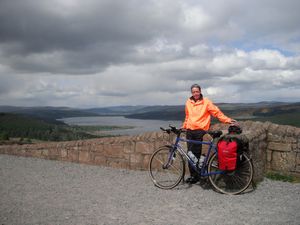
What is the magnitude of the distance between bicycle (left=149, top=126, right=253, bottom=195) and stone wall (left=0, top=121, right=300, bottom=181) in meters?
0.59

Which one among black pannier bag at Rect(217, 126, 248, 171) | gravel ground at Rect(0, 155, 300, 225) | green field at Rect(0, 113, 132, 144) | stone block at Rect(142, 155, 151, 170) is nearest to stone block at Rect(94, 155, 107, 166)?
gravel ground at Rect(0, 155, 300, 225)

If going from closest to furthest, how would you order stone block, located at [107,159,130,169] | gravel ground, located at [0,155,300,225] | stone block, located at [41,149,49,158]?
gravel ground, located at [0,155,300,225]
stone block, located at [107,159,130,169]
stone block, located at [41,149,49,158]

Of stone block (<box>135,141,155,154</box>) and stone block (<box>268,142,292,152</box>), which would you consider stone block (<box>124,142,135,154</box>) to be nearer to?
stone block (<box>135,141,155,154</box>)

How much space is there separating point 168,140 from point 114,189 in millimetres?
2131

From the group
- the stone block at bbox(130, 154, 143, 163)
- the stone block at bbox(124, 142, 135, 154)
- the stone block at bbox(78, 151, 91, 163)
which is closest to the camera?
the stone block at bbox(130, 154, 143, 163)

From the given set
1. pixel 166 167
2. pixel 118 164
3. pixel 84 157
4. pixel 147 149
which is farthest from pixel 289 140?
pixel 84 157

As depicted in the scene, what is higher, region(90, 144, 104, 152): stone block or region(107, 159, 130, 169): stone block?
region(90, 144, 104, 152): stone block

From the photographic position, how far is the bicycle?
6.16m

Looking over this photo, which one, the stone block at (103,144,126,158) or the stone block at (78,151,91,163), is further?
the stone block at (78,151,91,163)

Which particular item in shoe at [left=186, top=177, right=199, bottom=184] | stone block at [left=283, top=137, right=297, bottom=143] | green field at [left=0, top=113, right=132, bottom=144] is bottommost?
green field at [left=0, top=113, right=132, bottom=144]

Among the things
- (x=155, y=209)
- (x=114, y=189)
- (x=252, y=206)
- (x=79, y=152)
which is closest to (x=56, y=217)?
(x=155, y=209)

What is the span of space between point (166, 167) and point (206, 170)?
87 cm

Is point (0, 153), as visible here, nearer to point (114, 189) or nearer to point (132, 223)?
point (114, 189)

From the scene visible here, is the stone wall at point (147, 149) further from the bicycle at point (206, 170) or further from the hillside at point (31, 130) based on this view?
the hillside at point (31, 130)
